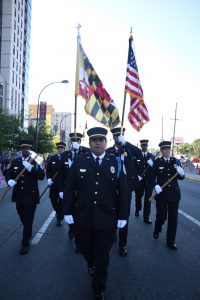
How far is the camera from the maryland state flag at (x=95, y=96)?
655cm

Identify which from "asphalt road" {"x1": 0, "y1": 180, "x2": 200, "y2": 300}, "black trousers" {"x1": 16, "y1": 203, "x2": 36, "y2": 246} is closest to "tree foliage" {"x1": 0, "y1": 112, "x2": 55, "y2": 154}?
"black trousers" {"x1": 16, "y1": 203, "x2": 36, "y2": 246}

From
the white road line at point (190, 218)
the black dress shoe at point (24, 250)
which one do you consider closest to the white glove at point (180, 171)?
the white road line at point (190, 218)

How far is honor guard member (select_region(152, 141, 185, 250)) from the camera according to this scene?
5.83 metres

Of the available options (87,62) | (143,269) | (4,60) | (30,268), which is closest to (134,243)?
(143,269)

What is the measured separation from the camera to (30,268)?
4.70 meters

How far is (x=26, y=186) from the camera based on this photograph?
19.4 ft

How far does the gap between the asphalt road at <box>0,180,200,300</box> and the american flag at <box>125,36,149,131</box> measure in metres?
2.56

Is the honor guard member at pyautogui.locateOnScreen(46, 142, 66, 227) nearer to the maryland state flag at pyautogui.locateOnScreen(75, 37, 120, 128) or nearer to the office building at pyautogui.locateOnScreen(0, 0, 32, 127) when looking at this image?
the maryland state flag at pyautogui.locateOnScreen(75, 37, 120, 128)

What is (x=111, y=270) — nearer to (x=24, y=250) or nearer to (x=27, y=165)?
(x=24, y=250)

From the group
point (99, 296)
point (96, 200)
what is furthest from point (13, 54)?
point (99, 296)

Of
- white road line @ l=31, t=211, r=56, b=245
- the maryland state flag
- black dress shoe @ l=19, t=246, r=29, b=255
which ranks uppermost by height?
the maryland state flag

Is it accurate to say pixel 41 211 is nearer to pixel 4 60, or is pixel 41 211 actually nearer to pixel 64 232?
pixel 64 232

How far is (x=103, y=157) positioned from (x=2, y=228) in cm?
438

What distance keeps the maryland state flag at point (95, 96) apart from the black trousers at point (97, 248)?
304 centimetres
